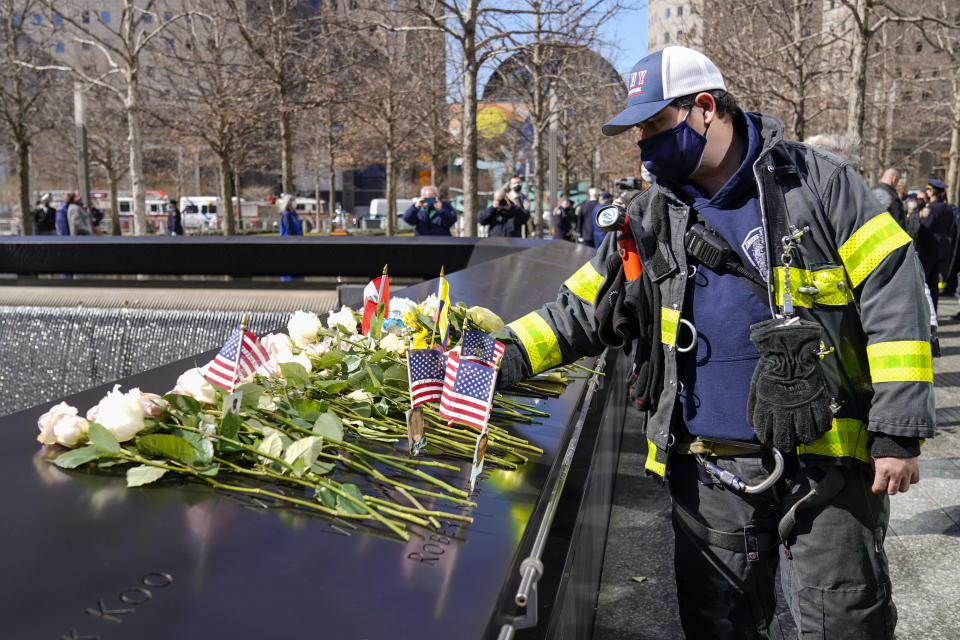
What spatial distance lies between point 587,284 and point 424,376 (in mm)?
790

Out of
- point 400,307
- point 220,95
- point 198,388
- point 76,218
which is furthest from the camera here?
point 220,95

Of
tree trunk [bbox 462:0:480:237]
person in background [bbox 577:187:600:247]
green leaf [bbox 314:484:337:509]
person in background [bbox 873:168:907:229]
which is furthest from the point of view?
person in background [bbox 577:187:600:247]

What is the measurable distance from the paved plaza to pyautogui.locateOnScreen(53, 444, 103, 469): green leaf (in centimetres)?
218

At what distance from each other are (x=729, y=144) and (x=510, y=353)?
946 millimetres

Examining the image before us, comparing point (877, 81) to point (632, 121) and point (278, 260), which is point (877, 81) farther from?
point (632, 121)

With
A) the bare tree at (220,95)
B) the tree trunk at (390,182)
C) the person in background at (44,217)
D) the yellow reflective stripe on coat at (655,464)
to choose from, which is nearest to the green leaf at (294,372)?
the yellow reflective stripe on coat at (655,464)

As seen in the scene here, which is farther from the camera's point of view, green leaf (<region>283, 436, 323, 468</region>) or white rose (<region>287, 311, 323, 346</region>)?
white rose (<region>287, 311, 323, 346</region>)

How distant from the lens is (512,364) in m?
2.92

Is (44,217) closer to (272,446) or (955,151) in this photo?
(272,446)

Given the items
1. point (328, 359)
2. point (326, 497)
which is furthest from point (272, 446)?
point (328, 359)

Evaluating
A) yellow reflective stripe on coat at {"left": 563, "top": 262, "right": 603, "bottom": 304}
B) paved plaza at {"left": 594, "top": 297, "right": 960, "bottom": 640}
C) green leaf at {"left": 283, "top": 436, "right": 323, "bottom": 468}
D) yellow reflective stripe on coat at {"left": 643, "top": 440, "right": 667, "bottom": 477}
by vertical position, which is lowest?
paved plaza at {"left": 594, "top": 297, "right": 960, "bottom": 640}

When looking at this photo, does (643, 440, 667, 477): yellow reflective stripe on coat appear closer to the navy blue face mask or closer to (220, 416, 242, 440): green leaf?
the navy blue face mask

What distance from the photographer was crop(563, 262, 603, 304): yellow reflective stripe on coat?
2928 mm

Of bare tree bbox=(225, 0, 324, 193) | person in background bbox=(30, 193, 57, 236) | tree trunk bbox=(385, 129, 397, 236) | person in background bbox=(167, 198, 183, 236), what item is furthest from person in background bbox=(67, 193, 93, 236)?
tree trunk bbox=(385, 129, 397, 236)
